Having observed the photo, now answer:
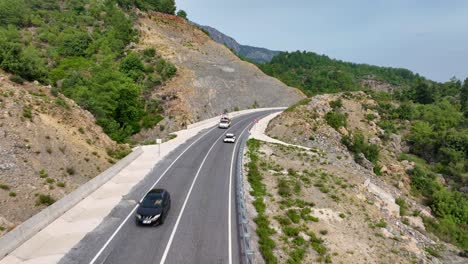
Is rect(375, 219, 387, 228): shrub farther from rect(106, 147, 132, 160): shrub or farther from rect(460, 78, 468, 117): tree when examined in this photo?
rect(460, 78, 468, 117): tree

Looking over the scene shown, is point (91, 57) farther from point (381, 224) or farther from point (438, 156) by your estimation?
point (438, 156)

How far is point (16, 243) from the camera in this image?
653 inches

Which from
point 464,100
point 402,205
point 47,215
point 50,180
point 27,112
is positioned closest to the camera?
point 47,215

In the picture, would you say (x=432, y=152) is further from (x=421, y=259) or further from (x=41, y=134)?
(x=41, y=134)

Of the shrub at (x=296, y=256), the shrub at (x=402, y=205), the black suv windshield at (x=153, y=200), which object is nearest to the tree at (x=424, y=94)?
the shrub at (x=402, y=205)

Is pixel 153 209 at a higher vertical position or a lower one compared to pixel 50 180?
lower

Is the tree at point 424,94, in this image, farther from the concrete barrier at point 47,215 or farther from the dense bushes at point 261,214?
the concrete barrier at point 47,215

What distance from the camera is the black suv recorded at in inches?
758

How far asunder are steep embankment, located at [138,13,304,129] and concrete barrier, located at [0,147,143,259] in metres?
33.0

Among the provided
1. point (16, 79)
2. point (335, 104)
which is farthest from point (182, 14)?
point (16, 79)

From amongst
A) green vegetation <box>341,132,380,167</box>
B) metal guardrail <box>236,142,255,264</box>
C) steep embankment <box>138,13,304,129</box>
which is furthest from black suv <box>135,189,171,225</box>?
steep embankment <box>138,13,304,129</box>

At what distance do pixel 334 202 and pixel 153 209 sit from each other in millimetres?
16442

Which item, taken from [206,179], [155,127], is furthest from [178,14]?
[206,179]

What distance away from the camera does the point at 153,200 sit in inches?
810
